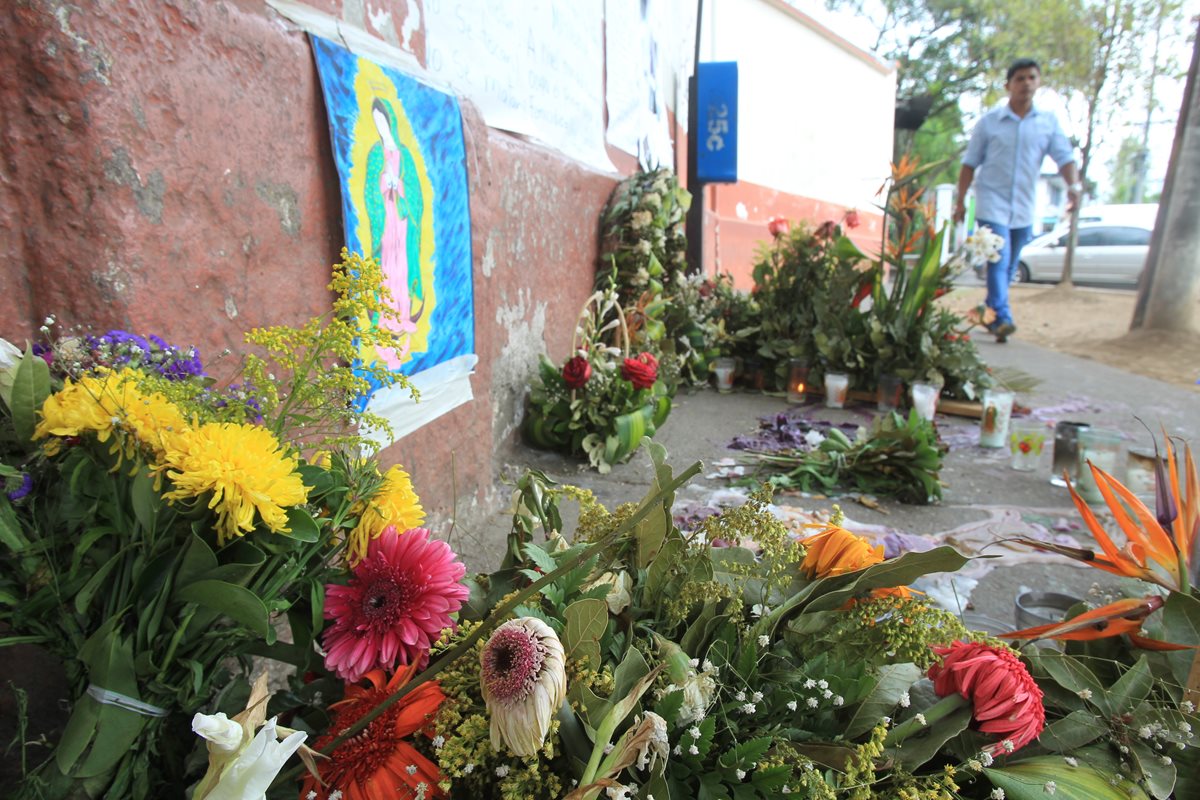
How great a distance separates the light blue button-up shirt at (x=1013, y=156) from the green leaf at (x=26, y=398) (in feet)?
22.5

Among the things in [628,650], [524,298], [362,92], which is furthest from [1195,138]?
[628,650]

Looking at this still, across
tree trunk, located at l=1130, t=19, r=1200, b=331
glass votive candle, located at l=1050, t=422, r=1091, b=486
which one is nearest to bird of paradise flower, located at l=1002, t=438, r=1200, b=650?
glass votive candle, located at l=1050, t=422, r=1091, b=486

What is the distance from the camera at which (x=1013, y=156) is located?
5.97 m

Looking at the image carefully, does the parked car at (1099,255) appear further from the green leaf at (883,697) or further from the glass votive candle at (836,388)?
the green leaf at (883,697)

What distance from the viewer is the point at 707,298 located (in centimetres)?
541

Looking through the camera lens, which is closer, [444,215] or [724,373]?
[444,215]

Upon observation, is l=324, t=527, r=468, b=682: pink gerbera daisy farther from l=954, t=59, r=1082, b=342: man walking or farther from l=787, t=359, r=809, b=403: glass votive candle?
l=954, t=59, r=1082, b=342: man walking

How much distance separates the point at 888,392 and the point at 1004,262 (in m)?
2.54

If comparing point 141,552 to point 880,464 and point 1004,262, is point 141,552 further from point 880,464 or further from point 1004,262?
point 1004,262

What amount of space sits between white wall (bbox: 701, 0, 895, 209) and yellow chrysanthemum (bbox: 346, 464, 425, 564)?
7.74 m

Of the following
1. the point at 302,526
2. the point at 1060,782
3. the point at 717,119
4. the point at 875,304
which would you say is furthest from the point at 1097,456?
the point at 717,119

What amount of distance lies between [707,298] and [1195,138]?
491 cm

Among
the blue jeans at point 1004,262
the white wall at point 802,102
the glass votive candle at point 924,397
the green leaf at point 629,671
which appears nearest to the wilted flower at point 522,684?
the green leaf at point 629,671

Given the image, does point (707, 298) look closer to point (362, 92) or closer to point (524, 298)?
point (524, 298)
